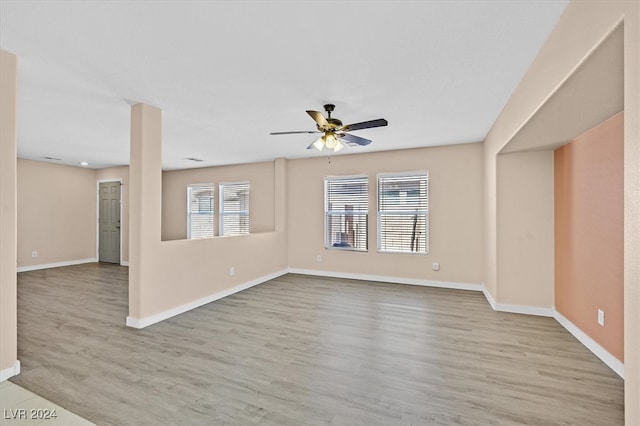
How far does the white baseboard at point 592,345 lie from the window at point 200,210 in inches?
264

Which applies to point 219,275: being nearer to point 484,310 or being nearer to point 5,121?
point 5,121

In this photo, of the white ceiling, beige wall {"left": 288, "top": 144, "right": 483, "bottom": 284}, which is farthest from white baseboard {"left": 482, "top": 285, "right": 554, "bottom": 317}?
the white ceiling

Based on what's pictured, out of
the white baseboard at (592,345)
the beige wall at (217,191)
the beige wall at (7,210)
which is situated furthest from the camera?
the beige wall at (217,191)

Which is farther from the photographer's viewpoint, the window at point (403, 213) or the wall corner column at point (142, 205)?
the window at point (403, 213)

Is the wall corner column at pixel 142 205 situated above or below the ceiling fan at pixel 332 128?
below

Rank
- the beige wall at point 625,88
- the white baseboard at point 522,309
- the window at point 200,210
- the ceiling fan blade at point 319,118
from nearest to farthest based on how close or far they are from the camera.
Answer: the beige wall at point 625,88
the ceiling fan blade at point 319,118
the white baseboard at point 522,309
the window at point 200,210

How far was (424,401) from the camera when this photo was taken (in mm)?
1983

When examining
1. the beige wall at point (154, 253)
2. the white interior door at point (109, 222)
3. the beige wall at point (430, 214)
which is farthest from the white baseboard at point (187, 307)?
the white interior door at point (109, 222)

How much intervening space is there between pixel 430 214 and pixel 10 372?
530cm

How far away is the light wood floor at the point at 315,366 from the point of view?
1.88 m

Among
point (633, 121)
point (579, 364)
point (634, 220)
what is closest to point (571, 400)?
point (579, 364)

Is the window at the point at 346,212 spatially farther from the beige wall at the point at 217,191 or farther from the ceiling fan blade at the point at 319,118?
the ceiling fan blade at the point at 319,118

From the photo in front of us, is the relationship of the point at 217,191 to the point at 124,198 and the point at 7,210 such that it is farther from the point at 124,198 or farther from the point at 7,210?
the point at 7,210

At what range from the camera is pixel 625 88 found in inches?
43.6
